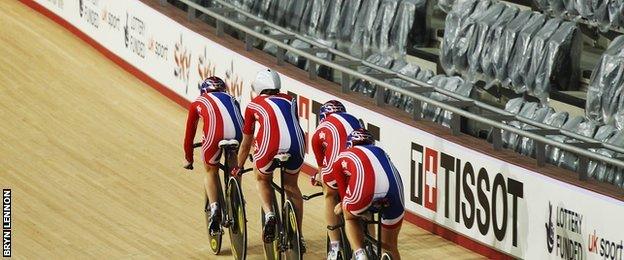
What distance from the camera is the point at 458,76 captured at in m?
13.7

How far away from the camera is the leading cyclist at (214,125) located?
10367 millimetres

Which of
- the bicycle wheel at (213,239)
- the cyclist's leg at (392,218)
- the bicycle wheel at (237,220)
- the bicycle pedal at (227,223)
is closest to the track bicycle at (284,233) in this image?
the bicycle wheel at (237,220)

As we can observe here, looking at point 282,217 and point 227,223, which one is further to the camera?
point 227,223

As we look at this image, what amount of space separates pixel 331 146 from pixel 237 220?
4.02ft

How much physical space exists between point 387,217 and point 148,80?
25.2 feet

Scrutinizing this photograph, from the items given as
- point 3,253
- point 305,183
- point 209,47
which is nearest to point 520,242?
point 305,183

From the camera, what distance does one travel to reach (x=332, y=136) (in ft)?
31.6

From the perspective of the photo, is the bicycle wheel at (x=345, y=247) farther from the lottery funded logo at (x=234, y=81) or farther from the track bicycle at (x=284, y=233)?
the lottery funded logo at (x=234, y=81)

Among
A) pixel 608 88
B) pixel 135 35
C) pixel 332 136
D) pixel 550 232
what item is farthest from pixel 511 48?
pixel 135 35

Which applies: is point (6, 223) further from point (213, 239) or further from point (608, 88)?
point (608, 88)

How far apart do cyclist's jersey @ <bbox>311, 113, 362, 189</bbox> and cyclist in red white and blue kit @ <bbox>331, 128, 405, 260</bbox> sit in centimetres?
37

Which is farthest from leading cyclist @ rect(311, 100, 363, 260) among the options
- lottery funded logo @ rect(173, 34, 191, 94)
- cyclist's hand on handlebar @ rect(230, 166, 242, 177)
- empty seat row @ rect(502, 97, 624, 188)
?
lottery funded logo @ rect(173, 34, 191, 94)

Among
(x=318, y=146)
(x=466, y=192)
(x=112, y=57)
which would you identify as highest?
(x=318, y=146)

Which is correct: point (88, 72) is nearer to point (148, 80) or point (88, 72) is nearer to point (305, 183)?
point (148, 80)
